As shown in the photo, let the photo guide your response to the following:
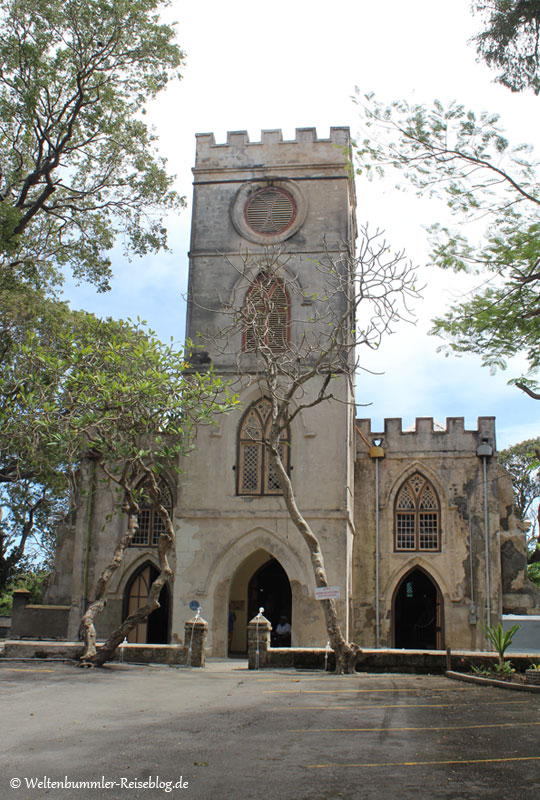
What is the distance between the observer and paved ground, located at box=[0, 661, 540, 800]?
20.9 ft

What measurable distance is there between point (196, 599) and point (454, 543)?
25.7 feet

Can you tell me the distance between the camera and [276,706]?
34.1 feet

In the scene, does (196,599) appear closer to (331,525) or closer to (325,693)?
(331,525)

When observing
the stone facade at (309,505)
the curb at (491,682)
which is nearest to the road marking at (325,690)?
the curb at (491,682)

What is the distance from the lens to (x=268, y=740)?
Answer: 8.15m

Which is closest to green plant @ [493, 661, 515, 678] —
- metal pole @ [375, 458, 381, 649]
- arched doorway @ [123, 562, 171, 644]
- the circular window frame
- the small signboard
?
the small signboard

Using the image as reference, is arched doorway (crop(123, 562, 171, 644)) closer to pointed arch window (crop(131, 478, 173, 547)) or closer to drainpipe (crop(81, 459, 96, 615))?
pointed arch window (crop(131, 478, 173, 547))

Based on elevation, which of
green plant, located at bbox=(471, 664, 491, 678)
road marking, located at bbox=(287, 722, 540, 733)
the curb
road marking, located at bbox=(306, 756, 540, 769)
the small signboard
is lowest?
road marking, located at bbox=(306, 756, 540, 769)

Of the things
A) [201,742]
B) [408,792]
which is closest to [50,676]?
[201,742]

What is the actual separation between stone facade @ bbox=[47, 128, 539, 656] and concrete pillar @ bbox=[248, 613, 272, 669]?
4526 millimetres

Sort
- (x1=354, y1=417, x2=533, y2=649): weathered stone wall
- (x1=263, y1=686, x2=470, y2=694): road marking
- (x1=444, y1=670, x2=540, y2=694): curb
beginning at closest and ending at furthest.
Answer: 1. (x1=263, y1=686, x2=470, y2=694): road marking
2. (x1=444, y1=670, x2=540, y2=694): curb
3. (x1=354, y1=417, x2=533, y2=649): weathered stone wall

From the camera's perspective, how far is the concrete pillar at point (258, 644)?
15.9m

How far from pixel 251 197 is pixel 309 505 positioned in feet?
29.7

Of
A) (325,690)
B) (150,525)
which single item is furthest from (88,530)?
(325,690)
